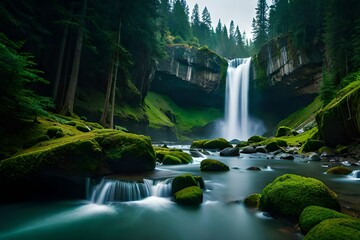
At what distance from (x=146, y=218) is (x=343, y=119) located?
1566 centimetres

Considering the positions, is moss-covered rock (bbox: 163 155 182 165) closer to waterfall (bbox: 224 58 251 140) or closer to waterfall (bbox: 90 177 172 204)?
waterfall (bbox: 90 177 172 204)

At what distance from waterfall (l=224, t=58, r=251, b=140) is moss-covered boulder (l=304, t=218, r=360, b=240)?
5261cm

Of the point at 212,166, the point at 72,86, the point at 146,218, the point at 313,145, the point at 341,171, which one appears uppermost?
the point at 72,86

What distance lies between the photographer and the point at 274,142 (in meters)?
23.5

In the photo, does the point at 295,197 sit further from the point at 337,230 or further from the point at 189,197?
the point at 189,197

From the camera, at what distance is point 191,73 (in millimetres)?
54719

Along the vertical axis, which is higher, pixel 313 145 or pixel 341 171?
pixel 313 145

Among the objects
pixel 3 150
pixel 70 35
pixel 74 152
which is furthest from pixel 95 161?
pixel 70 35

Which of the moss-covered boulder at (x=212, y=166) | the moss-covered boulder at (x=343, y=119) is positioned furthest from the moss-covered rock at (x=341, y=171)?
the moss-covered boulder at (x=343, y=119)

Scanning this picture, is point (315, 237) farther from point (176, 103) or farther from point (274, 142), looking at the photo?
point (176, 103)

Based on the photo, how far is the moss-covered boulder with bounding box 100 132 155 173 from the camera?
8852 millimetres

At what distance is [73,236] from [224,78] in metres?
55.1

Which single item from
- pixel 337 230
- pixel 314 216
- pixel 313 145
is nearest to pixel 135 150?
pixel 314 216

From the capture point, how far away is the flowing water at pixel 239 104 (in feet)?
179
